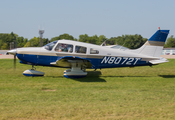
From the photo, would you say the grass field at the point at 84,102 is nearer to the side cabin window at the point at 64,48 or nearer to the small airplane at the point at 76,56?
the small airplane at the point at 76,56

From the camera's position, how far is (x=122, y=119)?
465 centimetres

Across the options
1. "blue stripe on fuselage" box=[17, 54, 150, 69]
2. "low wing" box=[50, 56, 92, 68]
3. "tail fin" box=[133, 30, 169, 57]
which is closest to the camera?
"low wing" box=[50, 56, 92, 68]

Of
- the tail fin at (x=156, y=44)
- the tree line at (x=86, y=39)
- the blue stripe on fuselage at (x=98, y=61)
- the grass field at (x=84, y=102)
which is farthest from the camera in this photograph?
the tree line at (x=86, y=39)

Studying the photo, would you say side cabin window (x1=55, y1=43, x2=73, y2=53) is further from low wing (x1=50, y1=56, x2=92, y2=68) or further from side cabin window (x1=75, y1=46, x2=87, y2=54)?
low wing (x1=50, y1=56, x2=92, y2=68)

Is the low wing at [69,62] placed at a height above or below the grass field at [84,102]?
above

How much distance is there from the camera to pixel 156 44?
1084cm

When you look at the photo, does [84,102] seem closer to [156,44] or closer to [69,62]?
[69,62]

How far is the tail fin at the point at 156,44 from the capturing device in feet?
35.2

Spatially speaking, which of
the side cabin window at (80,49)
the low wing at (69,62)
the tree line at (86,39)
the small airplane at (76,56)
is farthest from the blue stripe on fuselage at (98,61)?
the tree line at (86,39)

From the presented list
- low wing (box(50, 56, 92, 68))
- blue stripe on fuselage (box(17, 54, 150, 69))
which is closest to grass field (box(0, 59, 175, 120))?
low wing (box(50, 56, 92, 68))

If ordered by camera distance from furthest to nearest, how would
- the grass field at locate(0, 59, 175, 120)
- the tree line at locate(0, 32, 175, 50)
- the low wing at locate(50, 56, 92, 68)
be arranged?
the tree line at locate(0, 32, 175, 50)
the low wing at locate(50, 56, 92, 68)
the grass field at locate(0, 59, 175, 120)

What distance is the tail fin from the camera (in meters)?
10.7

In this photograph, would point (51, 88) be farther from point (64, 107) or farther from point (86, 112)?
point (86, 112)

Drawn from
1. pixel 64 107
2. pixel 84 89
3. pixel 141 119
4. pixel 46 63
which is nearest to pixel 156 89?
pixel 84 89
